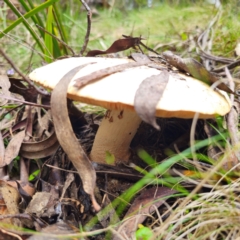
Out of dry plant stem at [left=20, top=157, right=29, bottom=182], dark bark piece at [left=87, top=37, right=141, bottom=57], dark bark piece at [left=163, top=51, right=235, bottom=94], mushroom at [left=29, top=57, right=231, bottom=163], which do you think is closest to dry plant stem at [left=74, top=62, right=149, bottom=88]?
mushroom at [left=29, top=57, right=231, bottom=163]

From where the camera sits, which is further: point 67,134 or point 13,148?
point 13,148

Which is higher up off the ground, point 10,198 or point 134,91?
point 134,91

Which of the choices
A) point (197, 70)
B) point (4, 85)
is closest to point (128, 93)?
point (197, 70)

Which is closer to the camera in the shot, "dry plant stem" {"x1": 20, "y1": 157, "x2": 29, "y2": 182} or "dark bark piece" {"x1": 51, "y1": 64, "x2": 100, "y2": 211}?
"dark bark piece" {"x1": 51, "y1": 64, "x2": 100, "y2": 211}

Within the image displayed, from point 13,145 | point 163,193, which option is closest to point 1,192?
point 13,145

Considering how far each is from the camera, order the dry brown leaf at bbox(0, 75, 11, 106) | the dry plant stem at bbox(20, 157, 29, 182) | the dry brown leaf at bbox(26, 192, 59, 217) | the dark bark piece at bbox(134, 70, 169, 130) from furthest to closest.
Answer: the dry brown leaf at bbox(0, 75, 11, 106)
the dry plant stem at bbox(20, 157, 29, 182)
the dry brown leaf at bbox(26, 192, 59, 217)
the dark bark piece at bbox(134, 70, 169, 130)

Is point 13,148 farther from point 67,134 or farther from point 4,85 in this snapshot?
point 67,134

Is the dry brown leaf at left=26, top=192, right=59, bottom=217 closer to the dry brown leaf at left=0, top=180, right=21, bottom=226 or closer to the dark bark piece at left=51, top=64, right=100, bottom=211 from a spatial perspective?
the dry brown leaf at left=0, top=180, right=21, bottom=226

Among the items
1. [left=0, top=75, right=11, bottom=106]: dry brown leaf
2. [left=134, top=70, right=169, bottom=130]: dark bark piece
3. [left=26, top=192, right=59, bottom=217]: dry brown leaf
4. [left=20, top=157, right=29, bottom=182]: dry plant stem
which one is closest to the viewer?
[left=134, top=70, right=169, bottom=130]: dark bark piece
